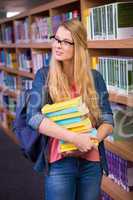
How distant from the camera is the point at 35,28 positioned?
14.0 feet

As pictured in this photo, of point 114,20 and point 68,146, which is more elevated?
point 114,20

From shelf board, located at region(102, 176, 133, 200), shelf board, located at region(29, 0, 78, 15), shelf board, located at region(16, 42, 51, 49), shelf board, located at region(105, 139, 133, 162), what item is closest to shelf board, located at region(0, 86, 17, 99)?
shelf board, located at region(16, 42, 51, 49)

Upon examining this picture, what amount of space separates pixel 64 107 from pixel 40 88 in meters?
0.14

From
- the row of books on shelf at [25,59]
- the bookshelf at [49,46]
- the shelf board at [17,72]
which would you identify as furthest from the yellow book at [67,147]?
the shelf board at [17,72]

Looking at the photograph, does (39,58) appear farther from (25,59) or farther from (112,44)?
(112,44)

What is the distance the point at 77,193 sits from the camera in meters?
1.72

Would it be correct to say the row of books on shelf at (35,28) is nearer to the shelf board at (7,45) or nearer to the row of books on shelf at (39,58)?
the shelf board at (7,45)

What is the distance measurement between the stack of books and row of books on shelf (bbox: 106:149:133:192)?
1.23m

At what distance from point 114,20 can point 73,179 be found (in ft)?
4.24

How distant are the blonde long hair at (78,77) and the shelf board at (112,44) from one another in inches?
27.3

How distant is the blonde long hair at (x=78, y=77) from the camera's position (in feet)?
5.28

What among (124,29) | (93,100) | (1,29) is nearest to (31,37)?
(1,29)

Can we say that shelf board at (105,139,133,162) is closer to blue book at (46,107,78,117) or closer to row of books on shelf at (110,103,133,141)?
row of books on shelf at (110,103,133,141)

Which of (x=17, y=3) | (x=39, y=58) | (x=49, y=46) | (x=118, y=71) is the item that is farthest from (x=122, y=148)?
(x=17, y=3)
